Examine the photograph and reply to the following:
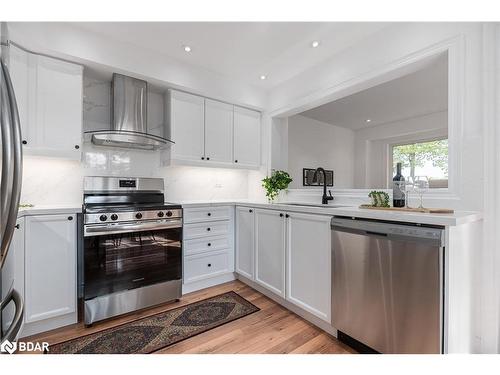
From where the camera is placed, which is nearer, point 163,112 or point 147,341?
point 147,341

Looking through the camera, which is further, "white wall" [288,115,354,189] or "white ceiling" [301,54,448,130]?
"white wall" [288,115,354,189]

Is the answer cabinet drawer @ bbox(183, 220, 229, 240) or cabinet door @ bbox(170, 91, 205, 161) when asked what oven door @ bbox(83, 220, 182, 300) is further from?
cabinet door @ bbox(170, 91, 205, 161)

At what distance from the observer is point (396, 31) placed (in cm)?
189

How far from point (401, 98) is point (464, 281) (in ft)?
7.96

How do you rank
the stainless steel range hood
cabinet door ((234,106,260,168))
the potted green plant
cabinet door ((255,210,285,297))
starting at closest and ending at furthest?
1. cabinet door ((255,210,285,297))
2. the stainless steel range hood
3. the potted green plant
4. cabinet door ((234,106,260,168))

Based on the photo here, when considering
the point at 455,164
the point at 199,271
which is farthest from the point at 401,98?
the point at 199,271

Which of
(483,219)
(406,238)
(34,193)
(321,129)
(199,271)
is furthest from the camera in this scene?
(321,129)

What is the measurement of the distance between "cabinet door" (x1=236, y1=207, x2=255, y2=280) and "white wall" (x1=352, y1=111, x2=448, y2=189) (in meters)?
1.75

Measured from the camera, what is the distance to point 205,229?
2.61 metres

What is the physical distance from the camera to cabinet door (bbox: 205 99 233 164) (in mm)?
2871

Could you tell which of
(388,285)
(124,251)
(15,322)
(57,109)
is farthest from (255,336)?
(57,109)

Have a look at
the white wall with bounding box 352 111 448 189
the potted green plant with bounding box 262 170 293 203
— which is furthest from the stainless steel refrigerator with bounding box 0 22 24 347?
the white wall with bounding box 352 111 448 189

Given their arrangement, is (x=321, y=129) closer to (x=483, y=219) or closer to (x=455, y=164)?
(x=455, y=164)

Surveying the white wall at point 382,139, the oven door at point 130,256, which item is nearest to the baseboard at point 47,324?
the oven door at point 130,256
